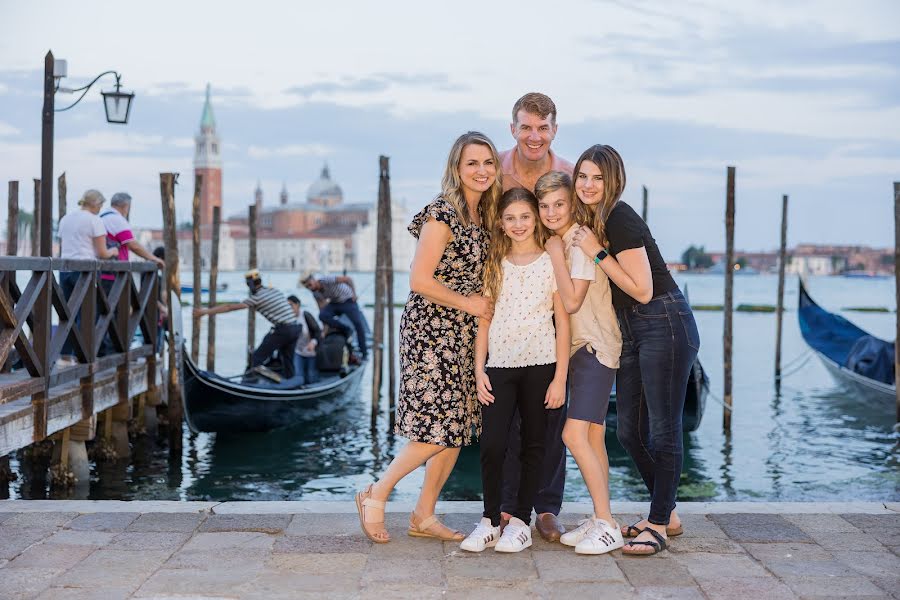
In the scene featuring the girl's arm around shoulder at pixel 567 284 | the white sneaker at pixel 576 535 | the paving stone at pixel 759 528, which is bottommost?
the paving stone at pixel 759 528

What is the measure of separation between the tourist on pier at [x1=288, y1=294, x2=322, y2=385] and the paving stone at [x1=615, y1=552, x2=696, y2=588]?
19.2 feet

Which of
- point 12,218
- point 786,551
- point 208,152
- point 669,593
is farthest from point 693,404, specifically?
point 208,152

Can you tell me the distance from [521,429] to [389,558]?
0.53m

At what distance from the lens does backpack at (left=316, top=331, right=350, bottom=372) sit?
29.0 ft

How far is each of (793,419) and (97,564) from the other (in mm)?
8333

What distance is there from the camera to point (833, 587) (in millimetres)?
2512

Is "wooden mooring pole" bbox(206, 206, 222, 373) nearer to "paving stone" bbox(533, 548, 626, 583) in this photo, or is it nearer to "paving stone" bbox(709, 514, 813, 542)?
"paving stone" bbox(709, 514, 813, 542)

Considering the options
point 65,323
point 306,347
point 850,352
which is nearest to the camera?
point 65,323

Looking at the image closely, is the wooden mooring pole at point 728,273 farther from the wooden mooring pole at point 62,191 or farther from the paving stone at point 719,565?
the wooden mooring pole at point 62,191

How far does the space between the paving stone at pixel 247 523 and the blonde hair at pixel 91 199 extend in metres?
3.63

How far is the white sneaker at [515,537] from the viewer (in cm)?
282

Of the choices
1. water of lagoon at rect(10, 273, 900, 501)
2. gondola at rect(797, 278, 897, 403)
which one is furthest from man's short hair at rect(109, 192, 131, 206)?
gondola at rect(797, 278, 897, 403)

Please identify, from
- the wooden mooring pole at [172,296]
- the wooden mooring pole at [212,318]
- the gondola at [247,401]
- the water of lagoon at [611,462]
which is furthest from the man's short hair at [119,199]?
the wooden mooring pole at [212,318]

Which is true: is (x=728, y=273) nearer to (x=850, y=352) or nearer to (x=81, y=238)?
(x=850, y=352)
